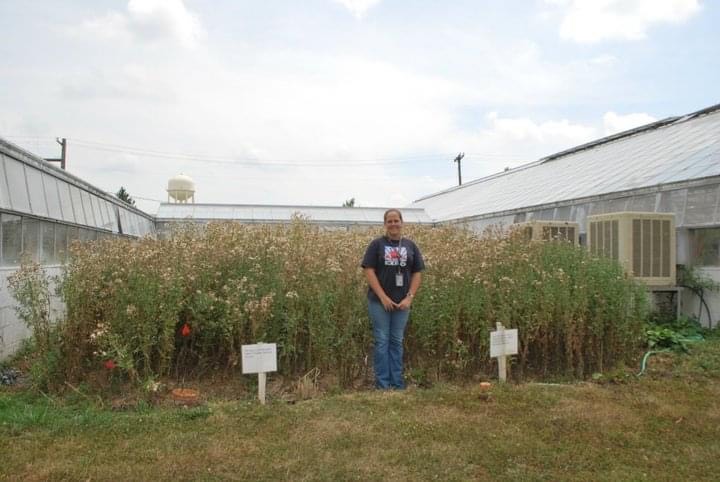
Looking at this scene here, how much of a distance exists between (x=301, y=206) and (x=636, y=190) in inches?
698

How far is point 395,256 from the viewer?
496cm

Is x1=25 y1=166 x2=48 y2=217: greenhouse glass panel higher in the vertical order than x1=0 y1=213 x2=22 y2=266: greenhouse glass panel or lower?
higher

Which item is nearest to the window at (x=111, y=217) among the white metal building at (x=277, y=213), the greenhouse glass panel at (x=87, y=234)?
the greenhouse glass panel at (x=87, y=234)

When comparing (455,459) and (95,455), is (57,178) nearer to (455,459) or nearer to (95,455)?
(95,455)

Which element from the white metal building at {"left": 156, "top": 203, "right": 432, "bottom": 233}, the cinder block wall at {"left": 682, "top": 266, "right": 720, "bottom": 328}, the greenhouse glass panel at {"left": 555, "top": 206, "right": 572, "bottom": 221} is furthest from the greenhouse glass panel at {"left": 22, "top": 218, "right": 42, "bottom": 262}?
the white metal building at {"left": 156, "top": 203, "right": 432, "bottom": 233}

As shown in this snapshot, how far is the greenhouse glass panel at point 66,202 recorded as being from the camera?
31.5 feet

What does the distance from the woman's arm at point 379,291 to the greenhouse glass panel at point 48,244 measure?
18.6 ft

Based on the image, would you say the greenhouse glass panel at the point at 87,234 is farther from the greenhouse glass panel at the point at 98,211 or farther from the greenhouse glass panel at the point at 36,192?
the greenhouse glass panel at the point at 36,192

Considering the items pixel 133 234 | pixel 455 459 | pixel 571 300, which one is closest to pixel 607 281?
pixel 571 300

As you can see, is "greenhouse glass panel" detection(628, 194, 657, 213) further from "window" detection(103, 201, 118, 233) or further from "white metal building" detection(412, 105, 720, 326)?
"window" detection(103, 201, 118, 233)

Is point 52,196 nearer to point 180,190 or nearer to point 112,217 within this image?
→ point 112,217

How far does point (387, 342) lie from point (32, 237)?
5.69 m

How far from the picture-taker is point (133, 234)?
17.1 meters

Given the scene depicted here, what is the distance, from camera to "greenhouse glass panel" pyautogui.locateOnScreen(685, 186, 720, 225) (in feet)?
26.6
